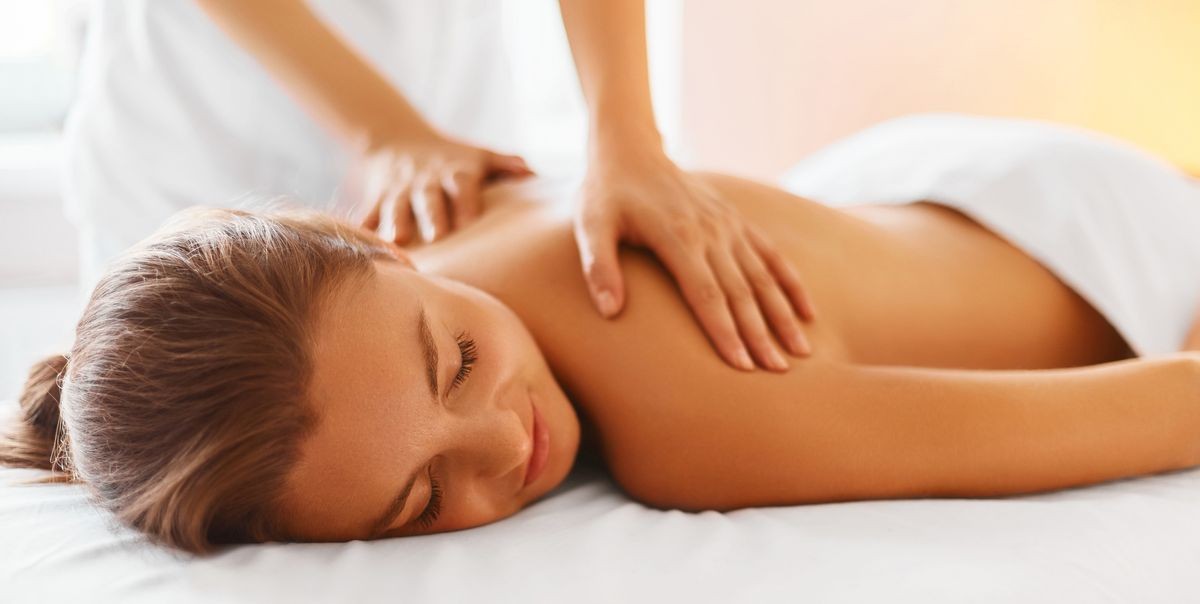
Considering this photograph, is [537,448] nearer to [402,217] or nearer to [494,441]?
[494,441]

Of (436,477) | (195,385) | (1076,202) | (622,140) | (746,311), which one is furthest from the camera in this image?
(1076,202)

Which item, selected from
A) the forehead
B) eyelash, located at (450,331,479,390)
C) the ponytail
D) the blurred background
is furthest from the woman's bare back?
the blurred background

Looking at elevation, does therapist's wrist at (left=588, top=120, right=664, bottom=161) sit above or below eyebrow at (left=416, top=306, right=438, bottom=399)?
above

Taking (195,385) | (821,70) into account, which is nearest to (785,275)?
(195,385)

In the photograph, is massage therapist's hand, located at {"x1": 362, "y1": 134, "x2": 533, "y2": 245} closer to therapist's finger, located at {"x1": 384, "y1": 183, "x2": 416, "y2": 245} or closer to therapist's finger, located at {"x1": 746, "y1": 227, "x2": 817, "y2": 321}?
therapist's finger, located at {"x1": 384, "y1": 183, "x2": 416, "y2": 245}

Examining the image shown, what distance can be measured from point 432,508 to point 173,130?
32.8 inches

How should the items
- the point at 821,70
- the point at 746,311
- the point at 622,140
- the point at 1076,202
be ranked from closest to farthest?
the point at 746,311, the point at 622,140, the point at 1076,202, the point at 821,70

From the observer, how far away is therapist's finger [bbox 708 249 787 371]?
934mm

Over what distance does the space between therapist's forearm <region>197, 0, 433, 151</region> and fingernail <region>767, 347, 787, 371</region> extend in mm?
580

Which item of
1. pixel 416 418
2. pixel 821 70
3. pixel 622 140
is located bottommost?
pixel 821 70

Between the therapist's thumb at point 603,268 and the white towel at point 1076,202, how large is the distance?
49cm

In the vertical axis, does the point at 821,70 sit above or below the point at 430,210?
below

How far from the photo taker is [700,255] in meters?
0.96

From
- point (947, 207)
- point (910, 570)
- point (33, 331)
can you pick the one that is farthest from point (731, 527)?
point (33, 331)
